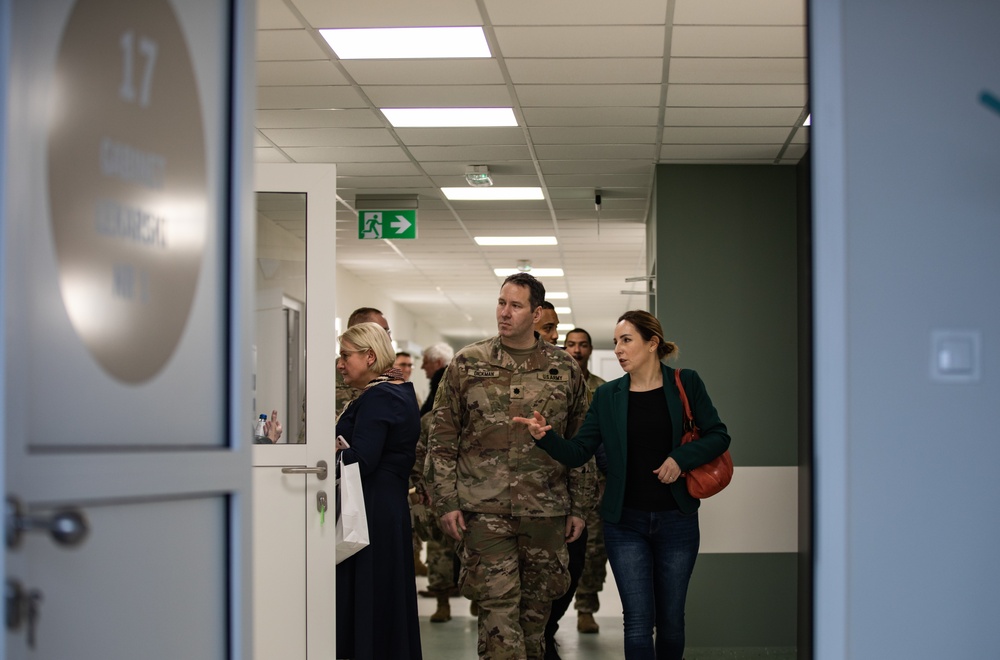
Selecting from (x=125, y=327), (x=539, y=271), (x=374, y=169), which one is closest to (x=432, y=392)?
(x=374, y=169)

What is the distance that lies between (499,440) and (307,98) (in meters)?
2.37

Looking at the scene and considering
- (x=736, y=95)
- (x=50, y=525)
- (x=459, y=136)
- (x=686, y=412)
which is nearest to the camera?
(x=50, y=525)

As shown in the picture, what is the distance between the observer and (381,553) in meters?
4.33

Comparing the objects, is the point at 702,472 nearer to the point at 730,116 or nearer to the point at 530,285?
the point at 530,285

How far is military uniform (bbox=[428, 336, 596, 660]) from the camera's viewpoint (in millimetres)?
4273

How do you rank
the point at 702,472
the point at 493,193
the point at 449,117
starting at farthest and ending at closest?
the point at 493,193, the point at 449,117, the point at 702,472

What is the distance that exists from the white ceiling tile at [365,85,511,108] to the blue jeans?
2519 mm

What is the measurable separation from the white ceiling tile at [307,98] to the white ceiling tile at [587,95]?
0.90 metres

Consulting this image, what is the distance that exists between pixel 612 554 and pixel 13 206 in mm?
2976

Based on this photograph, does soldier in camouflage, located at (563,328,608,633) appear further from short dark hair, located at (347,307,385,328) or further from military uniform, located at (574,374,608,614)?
short dark hair, located at (347,307,385,328)

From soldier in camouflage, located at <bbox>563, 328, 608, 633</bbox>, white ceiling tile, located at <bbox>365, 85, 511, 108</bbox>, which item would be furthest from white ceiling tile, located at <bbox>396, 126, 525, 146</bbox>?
soldier in camouflage, located at <bbox>563, 328, 608, 633</bbox>

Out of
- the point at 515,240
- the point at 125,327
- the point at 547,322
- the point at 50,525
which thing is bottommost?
the point at 50,525

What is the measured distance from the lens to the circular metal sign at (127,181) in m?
1.61

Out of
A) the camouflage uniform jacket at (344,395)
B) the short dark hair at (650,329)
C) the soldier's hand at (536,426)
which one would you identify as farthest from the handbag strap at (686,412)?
the camouflage uniform jacket at (344,395)
